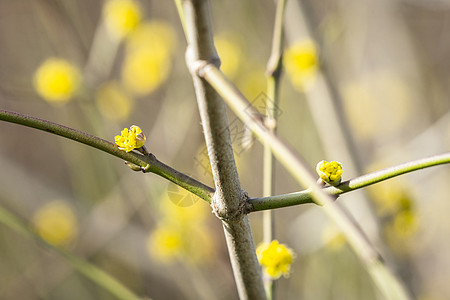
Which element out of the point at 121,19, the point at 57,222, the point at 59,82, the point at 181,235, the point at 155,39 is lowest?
the point at 181,235

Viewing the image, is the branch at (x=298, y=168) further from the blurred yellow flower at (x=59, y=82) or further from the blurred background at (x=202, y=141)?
the blurred yellow flower at (x=59, y=82)

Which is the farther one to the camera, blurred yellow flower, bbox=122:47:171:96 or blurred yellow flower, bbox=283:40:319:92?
blurred yellow flower, bbox=122:47:171:96

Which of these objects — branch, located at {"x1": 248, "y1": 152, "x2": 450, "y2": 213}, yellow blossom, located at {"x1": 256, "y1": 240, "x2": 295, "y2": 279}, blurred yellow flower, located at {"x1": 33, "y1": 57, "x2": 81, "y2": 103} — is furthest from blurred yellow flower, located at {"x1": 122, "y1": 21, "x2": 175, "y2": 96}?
branch, located at {"x1": 248, "y1": 152, "x2": 450, "y2": 213}

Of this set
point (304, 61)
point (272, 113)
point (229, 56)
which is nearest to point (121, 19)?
point (229, 56)

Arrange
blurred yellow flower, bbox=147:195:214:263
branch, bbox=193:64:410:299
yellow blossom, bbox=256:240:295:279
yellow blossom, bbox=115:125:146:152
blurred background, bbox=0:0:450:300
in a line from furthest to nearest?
1. blurred background, bbox=0:0:450:300
2. blurred yellow flower, bbox=147:195:214:263
3. yellow blossom, bbox=256:240:295:279
4. yellow blossom, bbox=115:125:146:152
5. branch, bbox=193:64:410:299

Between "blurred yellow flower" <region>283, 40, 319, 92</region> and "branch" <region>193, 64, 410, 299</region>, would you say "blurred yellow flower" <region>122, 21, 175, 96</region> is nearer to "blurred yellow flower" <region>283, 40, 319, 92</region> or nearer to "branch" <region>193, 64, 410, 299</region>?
"blurred yellow flower" <region>283, 40, 319, 92</region>

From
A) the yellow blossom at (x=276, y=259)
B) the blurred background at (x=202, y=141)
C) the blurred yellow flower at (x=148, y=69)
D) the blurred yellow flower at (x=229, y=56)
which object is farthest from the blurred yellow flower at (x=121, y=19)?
the yellow blossom at (x=276, y=259)

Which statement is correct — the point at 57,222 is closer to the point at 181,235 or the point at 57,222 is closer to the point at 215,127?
the point at 181,235
